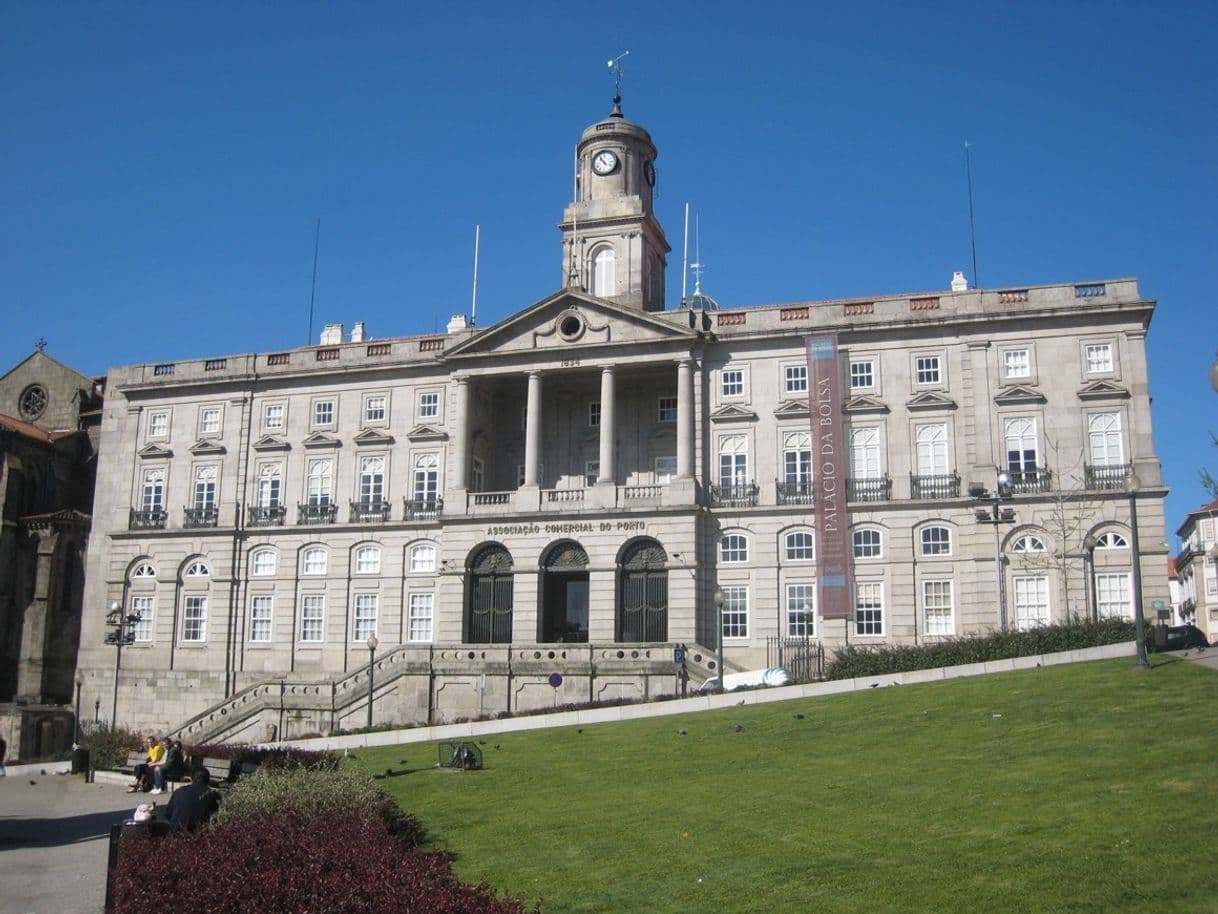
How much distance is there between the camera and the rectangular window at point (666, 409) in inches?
2186

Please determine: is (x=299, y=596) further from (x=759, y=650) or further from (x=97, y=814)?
(x=97, y=814)

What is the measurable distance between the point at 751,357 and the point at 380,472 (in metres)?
18.5

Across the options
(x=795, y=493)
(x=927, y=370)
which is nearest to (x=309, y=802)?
(x=795, y=493)

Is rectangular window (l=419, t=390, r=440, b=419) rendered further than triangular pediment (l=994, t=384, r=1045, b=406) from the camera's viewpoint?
Yes

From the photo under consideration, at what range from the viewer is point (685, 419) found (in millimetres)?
52344

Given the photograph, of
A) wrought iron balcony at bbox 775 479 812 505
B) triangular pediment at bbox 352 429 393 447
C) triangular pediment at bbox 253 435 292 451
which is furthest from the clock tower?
triangular pediment at bbox 253 435 292 451

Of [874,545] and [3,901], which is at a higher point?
[874,545]

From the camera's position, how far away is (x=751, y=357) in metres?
53.8

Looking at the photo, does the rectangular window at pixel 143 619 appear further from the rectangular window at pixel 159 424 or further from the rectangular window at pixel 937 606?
the rectangular window at pixel 937 606

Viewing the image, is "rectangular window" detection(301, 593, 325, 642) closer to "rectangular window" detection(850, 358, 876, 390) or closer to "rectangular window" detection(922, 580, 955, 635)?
"rectangular window" detection(850, 358, 876, 390)

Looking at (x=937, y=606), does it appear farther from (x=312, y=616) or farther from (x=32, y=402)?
(x=32, y=402)

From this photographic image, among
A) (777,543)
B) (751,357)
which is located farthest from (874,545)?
(751,357)

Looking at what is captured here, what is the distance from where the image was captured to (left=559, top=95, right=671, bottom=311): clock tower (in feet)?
195

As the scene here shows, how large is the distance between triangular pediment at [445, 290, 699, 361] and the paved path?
85.6 feet
